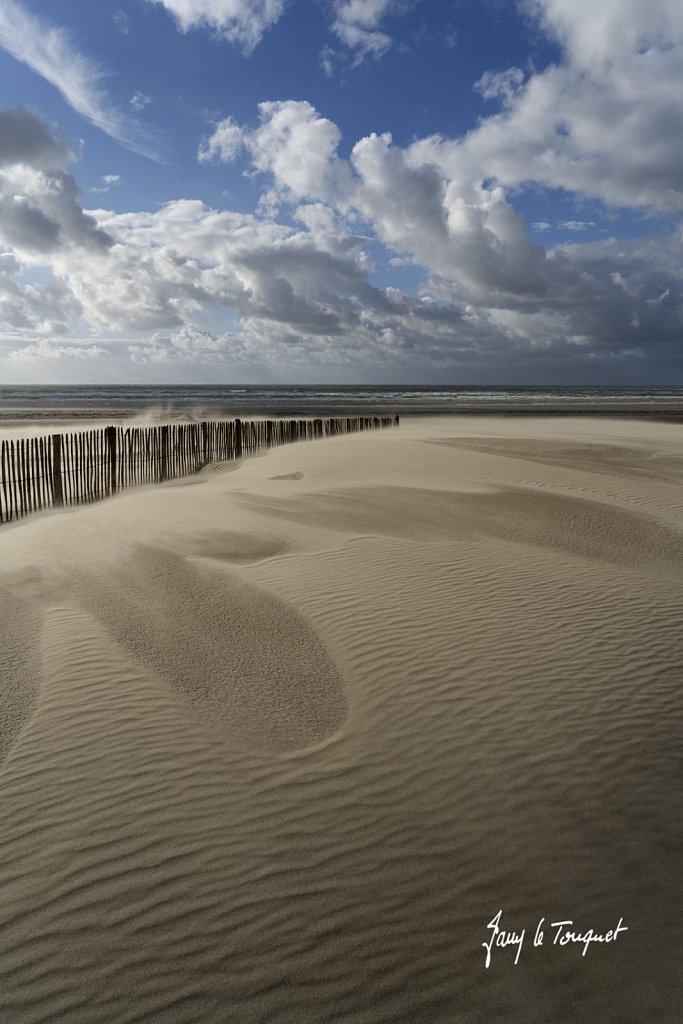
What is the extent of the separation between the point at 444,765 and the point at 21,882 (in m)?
2.61

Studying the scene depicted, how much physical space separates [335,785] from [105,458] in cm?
1276

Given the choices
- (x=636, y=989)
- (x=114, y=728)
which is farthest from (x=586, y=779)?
(x=114, y=728)

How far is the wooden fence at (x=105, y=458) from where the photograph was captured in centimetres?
1300

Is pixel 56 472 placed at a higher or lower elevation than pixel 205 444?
lower

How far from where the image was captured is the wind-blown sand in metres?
3.02

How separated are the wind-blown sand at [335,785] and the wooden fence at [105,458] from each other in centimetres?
440

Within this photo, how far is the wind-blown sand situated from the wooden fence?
14.4 feet
